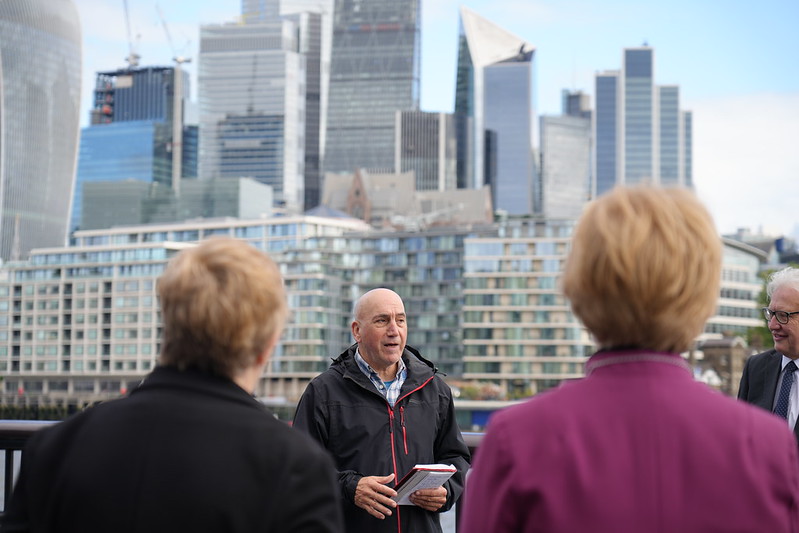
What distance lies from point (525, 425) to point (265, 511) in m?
0.61

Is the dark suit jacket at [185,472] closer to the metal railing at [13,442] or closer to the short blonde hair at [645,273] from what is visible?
the short blonde hair at [645,273]

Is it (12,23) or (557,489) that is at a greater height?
(12,23)

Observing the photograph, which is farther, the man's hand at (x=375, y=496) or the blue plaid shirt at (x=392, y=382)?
the blue plaid shirt at (x=392, y=382)

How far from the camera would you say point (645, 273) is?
2.47 meters

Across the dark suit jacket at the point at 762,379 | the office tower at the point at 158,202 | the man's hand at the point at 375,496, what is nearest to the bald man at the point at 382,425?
the man's hand at the point at 375,496

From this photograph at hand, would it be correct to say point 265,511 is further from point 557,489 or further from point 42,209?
point 42,209

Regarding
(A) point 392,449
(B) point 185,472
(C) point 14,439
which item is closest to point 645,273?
(B) point 185,472

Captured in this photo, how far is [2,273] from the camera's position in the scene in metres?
136

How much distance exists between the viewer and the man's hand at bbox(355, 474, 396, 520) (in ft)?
16.3

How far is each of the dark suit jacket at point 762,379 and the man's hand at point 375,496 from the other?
5.91 feet

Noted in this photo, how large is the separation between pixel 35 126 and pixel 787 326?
661 ft

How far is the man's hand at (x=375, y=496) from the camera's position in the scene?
4957 mm

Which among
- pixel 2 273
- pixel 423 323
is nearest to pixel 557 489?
pixel 423 323

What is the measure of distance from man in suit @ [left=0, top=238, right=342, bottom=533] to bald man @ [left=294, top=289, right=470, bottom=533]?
2373 millimetres
